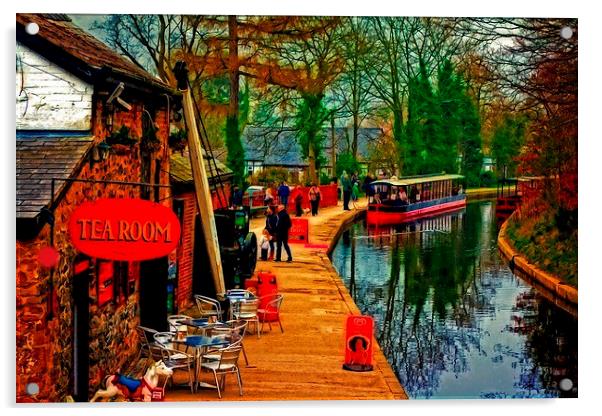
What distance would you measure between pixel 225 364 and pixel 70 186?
2.64 meters

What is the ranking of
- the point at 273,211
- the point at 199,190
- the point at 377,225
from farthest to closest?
the point at 377,225 < the point at 273,211 < the point at 199,190

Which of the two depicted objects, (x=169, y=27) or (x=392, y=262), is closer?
(x=169, y=27)

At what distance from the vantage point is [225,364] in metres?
10.9

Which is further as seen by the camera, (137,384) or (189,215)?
(189,215)

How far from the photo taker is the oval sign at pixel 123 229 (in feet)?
33.2

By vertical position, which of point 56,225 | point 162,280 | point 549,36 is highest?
point 549,36

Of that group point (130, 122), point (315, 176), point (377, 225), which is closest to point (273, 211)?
point (315, 176)

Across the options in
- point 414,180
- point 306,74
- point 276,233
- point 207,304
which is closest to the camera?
point 306,74

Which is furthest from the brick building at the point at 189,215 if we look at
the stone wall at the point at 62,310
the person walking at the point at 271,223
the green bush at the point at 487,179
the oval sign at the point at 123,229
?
the green bush at the point at 487,179

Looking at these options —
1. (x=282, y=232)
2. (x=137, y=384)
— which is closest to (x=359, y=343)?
(x=137, y=384)

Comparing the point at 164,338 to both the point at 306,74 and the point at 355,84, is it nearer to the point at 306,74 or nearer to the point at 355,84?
the point at 306,74

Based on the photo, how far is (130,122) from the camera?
11344mm

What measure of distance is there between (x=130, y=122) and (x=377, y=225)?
14.9 feet

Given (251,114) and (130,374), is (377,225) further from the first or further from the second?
(130,374)
